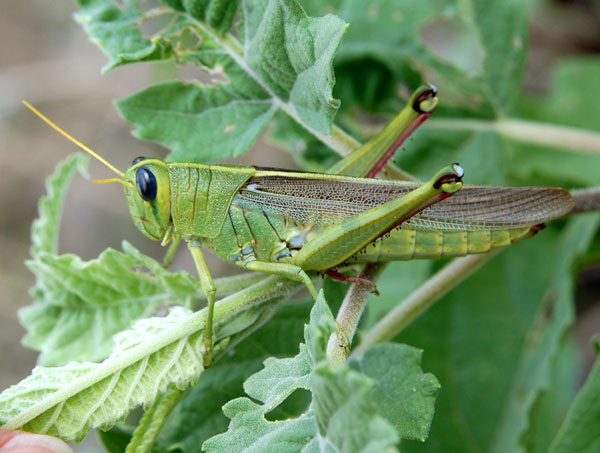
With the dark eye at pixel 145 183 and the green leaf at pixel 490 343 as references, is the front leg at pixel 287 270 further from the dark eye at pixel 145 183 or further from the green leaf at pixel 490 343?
the green leaf at pixel 490 343

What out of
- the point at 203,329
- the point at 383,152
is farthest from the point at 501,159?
the point at 203,329

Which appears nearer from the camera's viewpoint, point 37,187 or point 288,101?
point 288,101

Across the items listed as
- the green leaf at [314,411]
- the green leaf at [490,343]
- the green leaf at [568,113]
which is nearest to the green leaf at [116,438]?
the green leaf at [314,411]

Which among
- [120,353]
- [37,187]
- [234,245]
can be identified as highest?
[37,187]

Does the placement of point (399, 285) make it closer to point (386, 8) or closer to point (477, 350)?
point (477, 350)

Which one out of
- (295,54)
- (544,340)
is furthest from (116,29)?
(544,340)

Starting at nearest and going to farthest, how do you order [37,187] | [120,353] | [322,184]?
[120,353]
[322,184]
[37,187]

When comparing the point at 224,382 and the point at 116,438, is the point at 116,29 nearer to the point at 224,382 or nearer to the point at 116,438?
the point at 224,382
